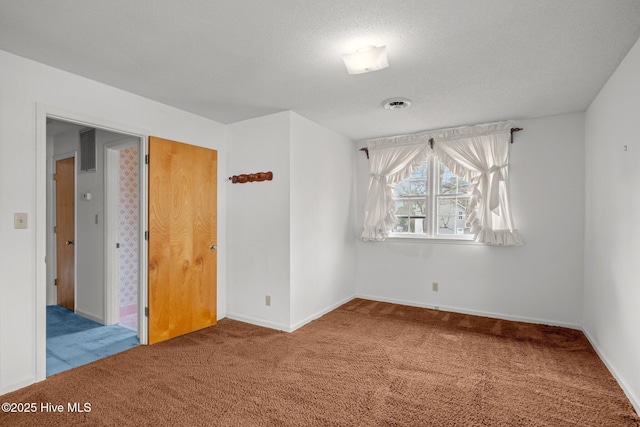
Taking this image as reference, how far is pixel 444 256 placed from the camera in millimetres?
4418

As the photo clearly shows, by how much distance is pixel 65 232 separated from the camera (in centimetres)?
447

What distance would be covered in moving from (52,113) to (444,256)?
441 centimetres

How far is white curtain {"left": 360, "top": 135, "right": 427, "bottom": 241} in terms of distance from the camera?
4.57m

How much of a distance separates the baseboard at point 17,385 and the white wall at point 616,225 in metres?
4.21

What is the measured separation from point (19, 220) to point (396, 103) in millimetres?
3320

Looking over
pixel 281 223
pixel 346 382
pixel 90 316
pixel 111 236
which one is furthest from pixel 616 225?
pixel 90 316

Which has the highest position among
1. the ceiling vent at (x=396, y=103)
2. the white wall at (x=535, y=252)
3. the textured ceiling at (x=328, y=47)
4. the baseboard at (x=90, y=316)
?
the textured ceiling at (x=328, y=47)

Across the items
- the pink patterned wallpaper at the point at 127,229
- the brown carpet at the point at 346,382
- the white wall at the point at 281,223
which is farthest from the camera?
the pink patterned wallpaper at the point at 127,229

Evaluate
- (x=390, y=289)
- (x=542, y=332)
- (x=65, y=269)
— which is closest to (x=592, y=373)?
(x=542, y=332)

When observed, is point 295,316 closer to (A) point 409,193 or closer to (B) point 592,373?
(A) point 409,193

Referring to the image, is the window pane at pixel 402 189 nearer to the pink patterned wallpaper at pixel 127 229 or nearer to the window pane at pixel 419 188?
the window pane at pixel 419 188

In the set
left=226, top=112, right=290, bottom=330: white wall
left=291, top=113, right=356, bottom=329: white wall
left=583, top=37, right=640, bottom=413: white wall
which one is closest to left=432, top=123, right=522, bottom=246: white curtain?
left=583, top=37, right=640, bottom=413: white wall

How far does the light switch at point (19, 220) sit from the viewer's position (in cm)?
238

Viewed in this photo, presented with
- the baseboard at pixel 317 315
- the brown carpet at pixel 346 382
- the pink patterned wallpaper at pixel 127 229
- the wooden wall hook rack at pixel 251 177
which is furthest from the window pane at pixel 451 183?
the pink patterned wallpaper at pixel 127 229
